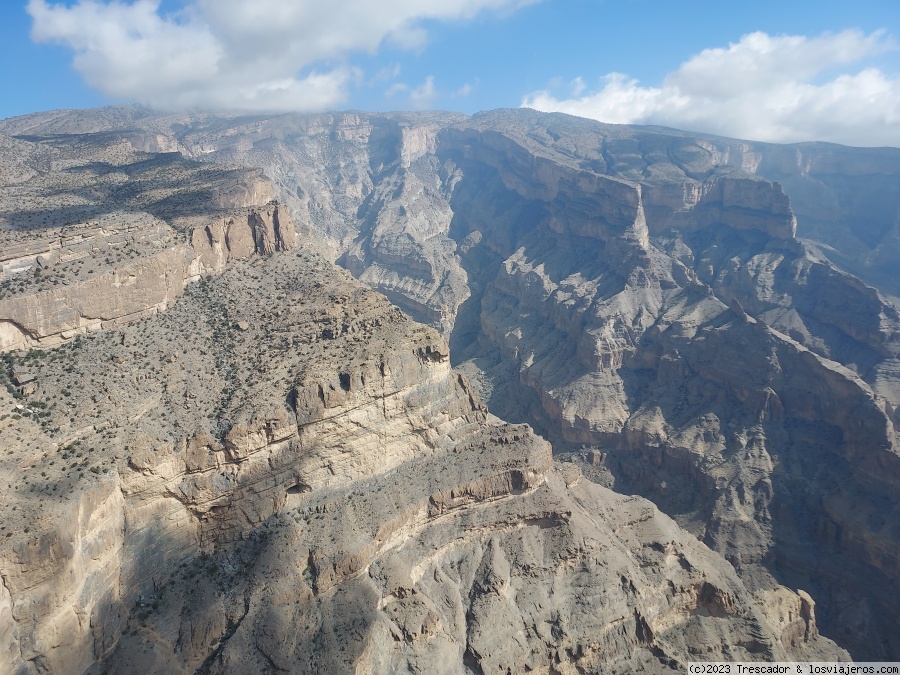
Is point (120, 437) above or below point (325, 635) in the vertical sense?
above

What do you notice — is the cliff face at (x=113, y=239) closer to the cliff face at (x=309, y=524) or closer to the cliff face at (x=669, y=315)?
the cliff face at (x=309, y=524)

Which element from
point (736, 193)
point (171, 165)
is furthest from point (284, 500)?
point (736, 193)

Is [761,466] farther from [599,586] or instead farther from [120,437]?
[120,437]

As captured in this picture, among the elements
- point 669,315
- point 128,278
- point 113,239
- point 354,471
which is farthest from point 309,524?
point 669,315

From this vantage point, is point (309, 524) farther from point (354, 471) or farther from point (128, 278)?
point (128, 278)

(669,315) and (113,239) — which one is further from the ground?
(113,239)

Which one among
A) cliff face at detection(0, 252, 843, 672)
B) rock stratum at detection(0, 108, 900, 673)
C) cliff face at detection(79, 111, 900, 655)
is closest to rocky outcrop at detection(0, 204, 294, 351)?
rock stratum at detection(0, 108, 900, 673)

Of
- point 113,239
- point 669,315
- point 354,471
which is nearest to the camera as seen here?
point 354,471

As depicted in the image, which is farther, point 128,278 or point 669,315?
point 669,315
